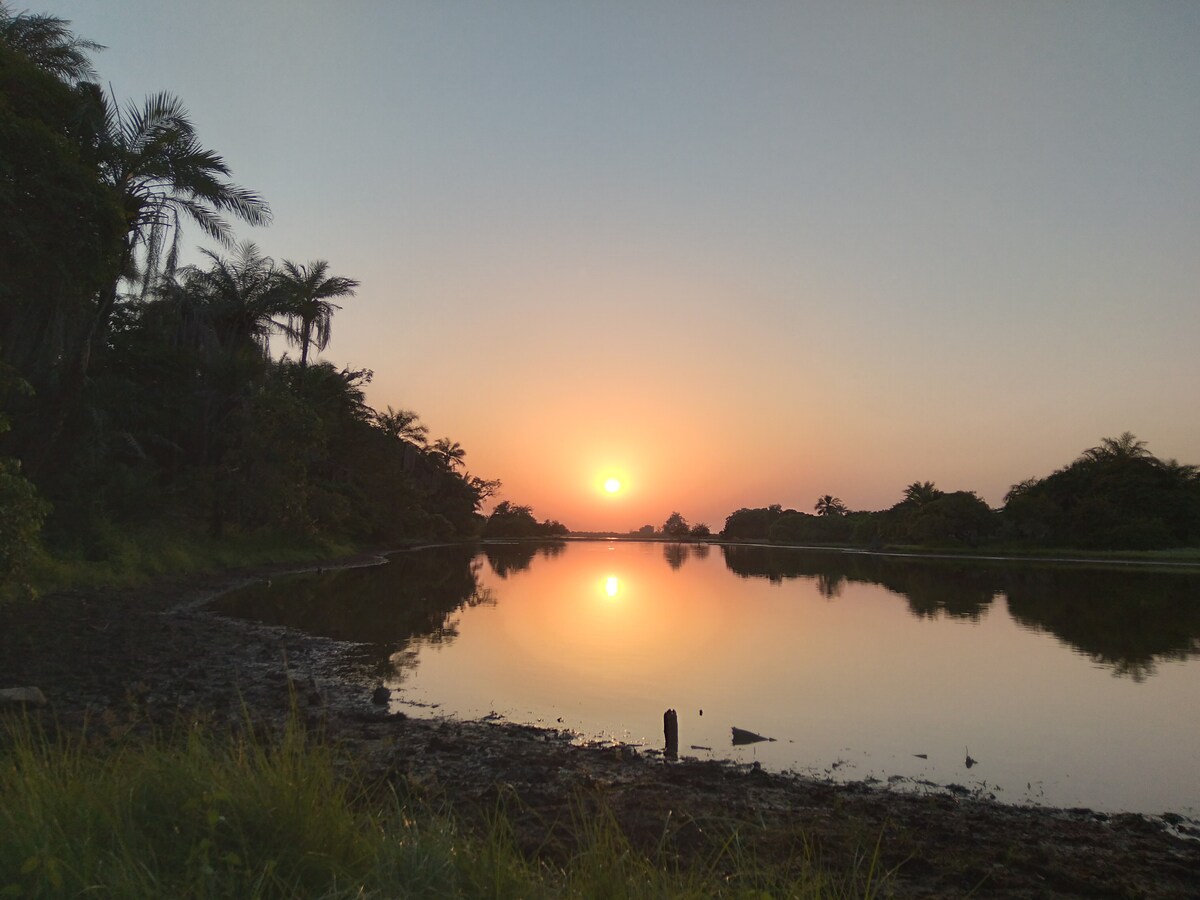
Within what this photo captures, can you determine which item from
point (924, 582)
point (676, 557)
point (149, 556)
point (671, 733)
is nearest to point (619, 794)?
point (671, 733)

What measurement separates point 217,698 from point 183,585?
15.7 m

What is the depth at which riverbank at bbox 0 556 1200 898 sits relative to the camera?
239 inches

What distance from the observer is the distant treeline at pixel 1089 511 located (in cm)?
6712

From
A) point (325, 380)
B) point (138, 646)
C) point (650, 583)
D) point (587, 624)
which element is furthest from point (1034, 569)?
point (138, 646)

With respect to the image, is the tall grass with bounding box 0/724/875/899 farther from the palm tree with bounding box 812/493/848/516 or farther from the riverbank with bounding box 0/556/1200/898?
the palm tree with bounding box 812/493/848/516

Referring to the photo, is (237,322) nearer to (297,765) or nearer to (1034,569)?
(297,765)

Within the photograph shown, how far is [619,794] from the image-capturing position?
755 cm

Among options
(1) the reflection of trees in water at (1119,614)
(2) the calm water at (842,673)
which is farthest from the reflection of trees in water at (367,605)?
(1) the reflection of trees in water at (1119,614)

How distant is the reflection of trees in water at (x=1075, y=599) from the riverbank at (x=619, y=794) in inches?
420

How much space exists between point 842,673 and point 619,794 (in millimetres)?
9411

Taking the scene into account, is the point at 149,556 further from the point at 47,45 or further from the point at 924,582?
the point at 924,582

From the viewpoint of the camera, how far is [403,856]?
144 inches

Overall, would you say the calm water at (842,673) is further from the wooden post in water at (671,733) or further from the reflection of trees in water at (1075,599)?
the wooden post in water at (671,733)

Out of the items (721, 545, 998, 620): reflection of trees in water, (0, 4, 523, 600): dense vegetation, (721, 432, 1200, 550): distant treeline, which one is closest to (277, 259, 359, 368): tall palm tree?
(0, 4, 523, 600): dense vegetation
